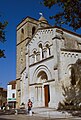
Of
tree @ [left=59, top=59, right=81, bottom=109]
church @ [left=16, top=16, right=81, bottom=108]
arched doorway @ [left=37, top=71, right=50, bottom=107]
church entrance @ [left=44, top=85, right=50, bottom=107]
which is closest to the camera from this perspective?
tree @ [left=59, top=59, right=81, bottom=109]

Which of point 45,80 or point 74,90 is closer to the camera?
point 74,90

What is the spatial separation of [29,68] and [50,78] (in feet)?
20.3

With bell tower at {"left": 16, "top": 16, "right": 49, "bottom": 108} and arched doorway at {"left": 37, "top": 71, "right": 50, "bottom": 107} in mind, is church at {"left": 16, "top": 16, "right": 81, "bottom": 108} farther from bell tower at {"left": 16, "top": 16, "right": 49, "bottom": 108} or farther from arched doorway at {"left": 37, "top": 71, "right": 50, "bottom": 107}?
bell tower at {"left": 16, "top": 16, "right": 49, "bottom": 108}

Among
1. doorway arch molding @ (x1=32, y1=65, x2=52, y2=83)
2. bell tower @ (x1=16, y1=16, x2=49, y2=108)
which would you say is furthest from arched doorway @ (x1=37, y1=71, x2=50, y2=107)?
bell tower @ (x1=16, y1=16, x2=49, y2=108)

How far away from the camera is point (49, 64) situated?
2792 cm

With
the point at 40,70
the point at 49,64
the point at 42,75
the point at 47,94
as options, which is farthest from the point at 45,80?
the point at 49,64

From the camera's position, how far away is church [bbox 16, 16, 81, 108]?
86.1 feet

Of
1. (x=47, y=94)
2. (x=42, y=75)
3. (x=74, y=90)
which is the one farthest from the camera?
(x=42, y=75)

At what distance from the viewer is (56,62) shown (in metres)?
26.3

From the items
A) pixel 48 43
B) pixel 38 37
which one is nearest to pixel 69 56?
pixel 48 43

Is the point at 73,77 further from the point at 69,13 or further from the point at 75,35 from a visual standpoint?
the point at 69,13

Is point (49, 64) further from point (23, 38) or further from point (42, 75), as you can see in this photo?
point (23, 38)

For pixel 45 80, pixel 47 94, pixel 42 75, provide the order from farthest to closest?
pixel 42 75
pixel 45 80
pixel 47 94

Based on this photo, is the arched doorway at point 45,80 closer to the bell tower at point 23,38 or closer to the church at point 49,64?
the church at point 49,64
